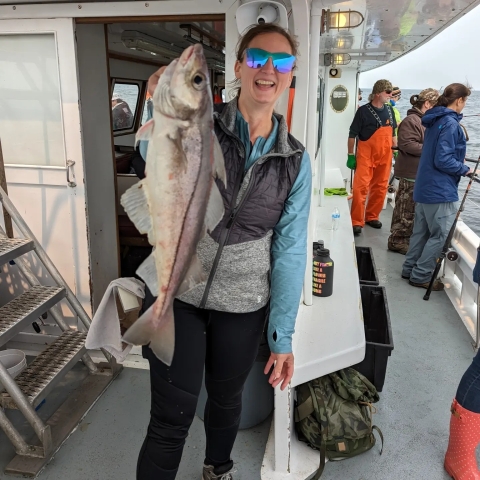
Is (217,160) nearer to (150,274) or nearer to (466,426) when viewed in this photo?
(150,274)

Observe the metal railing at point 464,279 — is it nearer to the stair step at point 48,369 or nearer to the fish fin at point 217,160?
the stair step at point 48,369

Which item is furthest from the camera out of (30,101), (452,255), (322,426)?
(452,255)

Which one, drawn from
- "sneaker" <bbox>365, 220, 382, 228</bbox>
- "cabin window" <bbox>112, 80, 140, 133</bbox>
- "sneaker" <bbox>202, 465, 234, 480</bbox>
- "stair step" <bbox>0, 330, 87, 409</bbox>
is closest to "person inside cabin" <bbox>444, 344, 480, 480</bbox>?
"sneaker" <bbox>202, 465, 234, 480</bbox>

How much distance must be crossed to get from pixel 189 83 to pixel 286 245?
2.96 ft

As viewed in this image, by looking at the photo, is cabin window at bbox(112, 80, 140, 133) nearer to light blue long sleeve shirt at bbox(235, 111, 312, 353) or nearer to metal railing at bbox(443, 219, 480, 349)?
metal railing at bbox(443, 219, 480, 349)

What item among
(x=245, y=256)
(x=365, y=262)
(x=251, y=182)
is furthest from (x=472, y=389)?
(x=365, y=262)

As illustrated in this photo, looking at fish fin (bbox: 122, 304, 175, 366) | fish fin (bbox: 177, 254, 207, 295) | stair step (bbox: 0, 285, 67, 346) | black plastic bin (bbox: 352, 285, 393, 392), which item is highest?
fish fin (bbox: 177, 254, 207, 295)

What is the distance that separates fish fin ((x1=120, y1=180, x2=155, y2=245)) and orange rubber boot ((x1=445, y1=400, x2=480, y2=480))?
2095 millimetres

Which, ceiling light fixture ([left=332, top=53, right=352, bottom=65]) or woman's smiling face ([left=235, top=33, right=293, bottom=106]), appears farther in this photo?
ceiling light fixture ([left=332, top=53, right=352, bottom=65])

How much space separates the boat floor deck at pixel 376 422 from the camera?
2.62 m

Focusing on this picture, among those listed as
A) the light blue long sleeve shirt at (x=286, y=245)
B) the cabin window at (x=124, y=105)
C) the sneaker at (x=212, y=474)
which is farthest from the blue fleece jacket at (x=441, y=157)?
the cabin window at (x=124, y=105)

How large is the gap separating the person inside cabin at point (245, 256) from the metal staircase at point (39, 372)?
43.8 inches

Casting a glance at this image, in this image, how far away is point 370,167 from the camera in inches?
277

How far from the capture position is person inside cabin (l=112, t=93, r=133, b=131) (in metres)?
7.41
